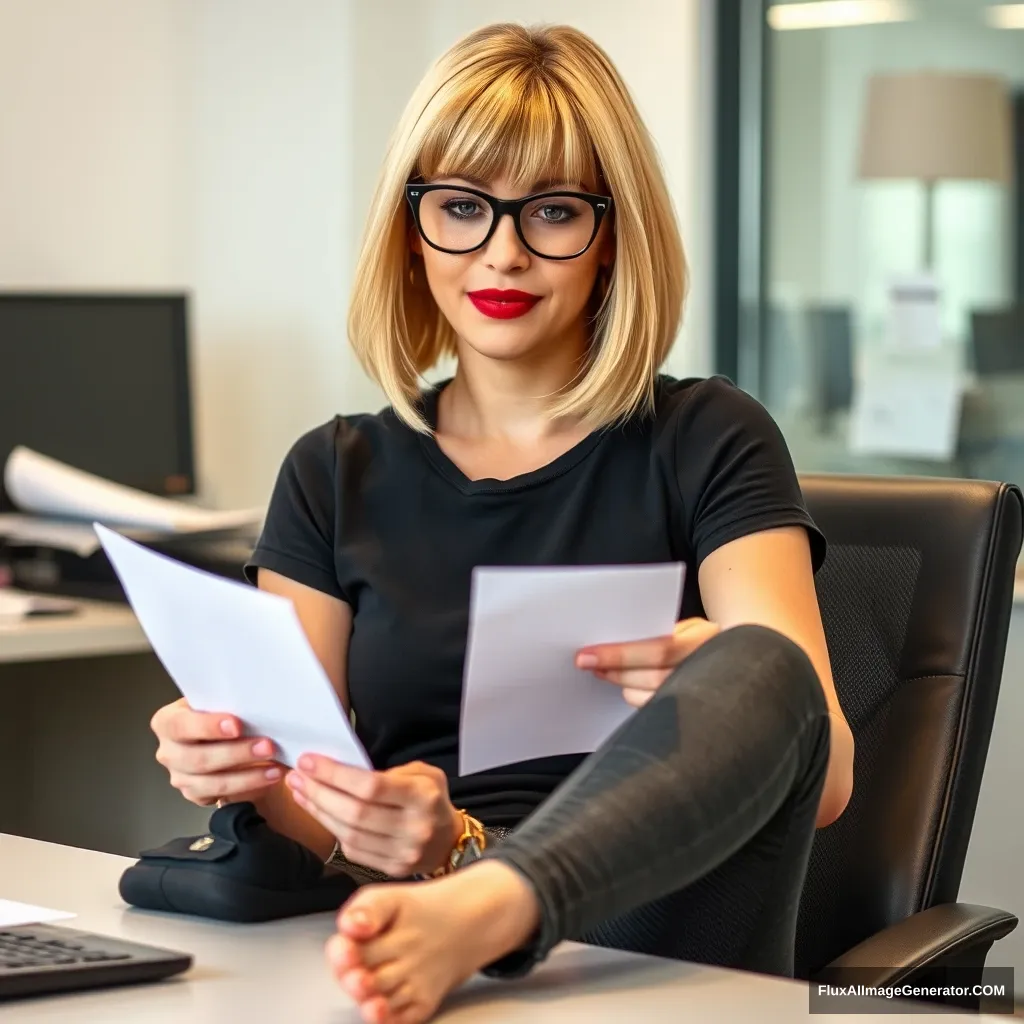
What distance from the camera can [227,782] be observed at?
110 cm

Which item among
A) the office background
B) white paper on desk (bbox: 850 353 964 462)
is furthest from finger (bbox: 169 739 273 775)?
white paper on desk (bbox: 850 353 964 462)

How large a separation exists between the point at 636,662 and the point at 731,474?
0.38 metres

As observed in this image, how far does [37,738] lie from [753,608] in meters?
1.72

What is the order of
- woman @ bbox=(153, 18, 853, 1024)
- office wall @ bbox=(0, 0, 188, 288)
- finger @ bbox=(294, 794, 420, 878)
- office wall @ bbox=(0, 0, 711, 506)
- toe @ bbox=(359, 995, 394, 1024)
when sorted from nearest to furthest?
1. toe @ bbox=(359, 995, 394, 1024)
2. finger @ bbox=(294, 794, 420, 878)
3. woman @ bbox=(153, 18, 853, 1024)
4. office wall @ bbox=(0, 0, 188, 288)
5. office wall @ bbox=(0, 0, 711, 506)

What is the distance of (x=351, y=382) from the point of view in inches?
136

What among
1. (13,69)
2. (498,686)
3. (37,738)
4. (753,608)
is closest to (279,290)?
(13,69)

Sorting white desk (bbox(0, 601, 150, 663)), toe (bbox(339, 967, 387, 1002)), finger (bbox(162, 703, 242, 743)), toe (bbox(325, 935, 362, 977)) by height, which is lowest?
white desk (bbox(0, 601, 150, 663))

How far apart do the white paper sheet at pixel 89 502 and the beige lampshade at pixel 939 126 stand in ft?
4.49

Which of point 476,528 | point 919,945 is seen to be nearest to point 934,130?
point 476,528

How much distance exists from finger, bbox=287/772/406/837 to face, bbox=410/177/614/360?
0.52m

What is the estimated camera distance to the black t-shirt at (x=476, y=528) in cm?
138

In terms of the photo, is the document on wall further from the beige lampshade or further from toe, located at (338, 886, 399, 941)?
toe, located at (338, 886, 399, 941)

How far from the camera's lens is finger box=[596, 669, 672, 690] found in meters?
1.05

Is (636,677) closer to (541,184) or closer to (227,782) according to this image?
(227,782)
